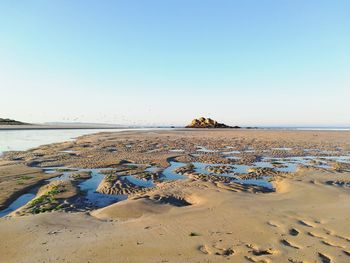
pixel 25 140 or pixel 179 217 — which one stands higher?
pixel 25 140

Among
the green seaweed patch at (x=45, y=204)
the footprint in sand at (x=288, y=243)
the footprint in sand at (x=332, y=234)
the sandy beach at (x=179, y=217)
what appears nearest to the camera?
the sandy beach at (x=179, y=217)

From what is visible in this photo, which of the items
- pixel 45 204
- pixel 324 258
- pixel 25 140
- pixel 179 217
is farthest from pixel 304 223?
pixel 25 140

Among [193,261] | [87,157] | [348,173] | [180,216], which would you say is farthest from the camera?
[87,157]

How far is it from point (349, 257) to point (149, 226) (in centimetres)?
450

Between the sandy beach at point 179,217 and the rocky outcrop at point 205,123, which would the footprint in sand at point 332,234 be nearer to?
the sandy beach at point 179,217

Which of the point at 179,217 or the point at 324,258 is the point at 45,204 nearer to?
the point at 179,217

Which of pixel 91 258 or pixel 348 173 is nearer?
pixel 91 258

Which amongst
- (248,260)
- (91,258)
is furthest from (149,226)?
(248,260)

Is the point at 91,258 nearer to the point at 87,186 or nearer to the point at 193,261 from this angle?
the point at 193,261

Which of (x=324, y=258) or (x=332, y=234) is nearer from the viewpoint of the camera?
(x=324, y=258)

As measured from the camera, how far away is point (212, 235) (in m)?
7.75

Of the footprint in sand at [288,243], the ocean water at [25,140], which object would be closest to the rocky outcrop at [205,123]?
the ocean water at [25,140]

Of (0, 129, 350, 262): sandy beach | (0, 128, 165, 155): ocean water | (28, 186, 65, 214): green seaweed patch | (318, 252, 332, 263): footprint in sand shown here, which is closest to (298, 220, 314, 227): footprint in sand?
(0, 129, 350, 262): sandy beach

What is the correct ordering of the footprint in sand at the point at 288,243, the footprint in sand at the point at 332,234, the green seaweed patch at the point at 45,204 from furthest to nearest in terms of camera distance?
1. the green seaweed patch at the point at 45,204
2. the footprint in sand at the point at 332,234
3. the footprint in sand at the point at 288,243
